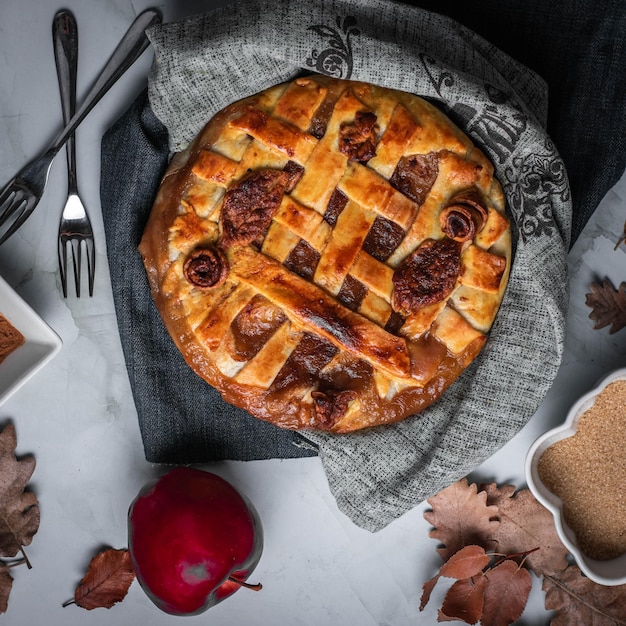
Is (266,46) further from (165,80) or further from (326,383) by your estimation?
(326,383)

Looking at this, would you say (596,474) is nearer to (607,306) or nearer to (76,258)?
(607,306)

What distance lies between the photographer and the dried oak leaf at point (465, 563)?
92.1 inches

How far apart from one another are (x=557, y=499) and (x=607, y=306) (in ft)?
2.26

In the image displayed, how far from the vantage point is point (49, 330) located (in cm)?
209

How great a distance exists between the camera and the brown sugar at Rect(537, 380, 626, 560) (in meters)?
2.25

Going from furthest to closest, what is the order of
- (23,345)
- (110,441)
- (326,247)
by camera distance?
(110,441), (23,345), (326,247)

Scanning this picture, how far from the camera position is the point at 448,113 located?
2.03 metres

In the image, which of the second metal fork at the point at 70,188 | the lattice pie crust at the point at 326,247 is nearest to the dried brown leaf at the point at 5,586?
the second metal fork at the point at 70,188

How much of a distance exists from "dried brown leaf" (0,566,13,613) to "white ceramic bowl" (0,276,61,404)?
714 mm

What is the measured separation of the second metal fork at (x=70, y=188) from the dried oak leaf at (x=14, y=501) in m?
0.58

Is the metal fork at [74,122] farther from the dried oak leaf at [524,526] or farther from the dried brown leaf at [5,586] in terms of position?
the dried oak leaf at [524,526]

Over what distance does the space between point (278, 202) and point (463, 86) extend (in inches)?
23.8

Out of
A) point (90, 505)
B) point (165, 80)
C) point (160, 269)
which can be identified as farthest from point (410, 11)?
point (90, 505)

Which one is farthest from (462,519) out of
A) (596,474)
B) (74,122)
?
(74,122)
